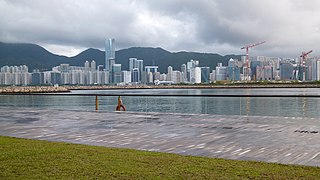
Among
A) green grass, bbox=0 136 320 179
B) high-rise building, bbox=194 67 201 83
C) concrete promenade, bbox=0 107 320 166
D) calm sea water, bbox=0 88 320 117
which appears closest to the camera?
green grass, bbox=0 136 320 179

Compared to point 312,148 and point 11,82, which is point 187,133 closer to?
point 312,148

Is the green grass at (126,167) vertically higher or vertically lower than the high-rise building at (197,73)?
lower

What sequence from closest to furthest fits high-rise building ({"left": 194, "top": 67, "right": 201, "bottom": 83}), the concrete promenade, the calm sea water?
the concrete promenade
the calm sea water
high-rise building ({"left": 194, "top": 67, "right": 201, "bottom": 83})

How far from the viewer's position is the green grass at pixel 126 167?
485 cm

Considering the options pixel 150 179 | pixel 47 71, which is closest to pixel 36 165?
pixel 150 179

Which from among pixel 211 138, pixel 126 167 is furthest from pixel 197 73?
pixel 126 167

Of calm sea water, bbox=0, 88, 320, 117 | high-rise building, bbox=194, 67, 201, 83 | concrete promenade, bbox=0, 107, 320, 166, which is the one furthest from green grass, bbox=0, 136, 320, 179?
high-rise building, bbox=194, 67, 201, 83

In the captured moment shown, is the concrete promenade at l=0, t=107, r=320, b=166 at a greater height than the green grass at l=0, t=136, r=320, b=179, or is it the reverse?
the green grass at l=0, t=136, r=320, b=179

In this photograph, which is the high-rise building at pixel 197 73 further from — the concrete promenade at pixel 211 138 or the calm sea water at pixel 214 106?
the concrete promenade at pixel 211 138

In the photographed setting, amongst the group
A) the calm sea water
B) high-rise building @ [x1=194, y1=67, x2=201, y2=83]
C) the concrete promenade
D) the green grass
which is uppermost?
high-rise building @ [x1=194, y1=67, x2=201, y2=83]

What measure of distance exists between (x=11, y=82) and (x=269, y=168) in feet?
643

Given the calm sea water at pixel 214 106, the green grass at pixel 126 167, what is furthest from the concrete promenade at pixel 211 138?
the calm sea water at pixel 214 106

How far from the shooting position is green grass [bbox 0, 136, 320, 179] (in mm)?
4848

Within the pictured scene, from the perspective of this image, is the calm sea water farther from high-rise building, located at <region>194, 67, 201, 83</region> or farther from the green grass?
high-rise building, located at <region>194, 67, 201, 83</region>
